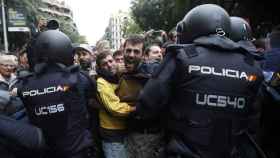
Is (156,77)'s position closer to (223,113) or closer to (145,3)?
(223,113)

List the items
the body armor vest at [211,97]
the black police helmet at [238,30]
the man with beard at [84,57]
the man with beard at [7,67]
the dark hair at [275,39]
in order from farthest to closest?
the man with beard at [7,67]
the man with beard at [84,57]
the dark hair at [275,39]
the black police helmet at [238,30]
the body armor vest at [211,97]

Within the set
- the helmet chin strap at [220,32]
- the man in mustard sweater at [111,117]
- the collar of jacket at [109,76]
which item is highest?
the helmet chin strap at [220,32]

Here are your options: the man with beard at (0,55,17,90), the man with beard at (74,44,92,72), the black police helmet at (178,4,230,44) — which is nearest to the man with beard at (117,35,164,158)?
the black police helmet at (178,4,230,44)

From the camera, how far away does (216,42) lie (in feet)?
10.4

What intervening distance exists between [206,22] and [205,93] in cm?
53

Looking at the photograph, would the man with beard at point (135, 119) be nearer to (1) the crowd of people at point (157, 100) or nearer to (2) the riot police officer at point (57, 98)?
(1) the crowd of people at point (157, 100)

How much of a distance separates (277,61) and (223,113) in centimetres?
122

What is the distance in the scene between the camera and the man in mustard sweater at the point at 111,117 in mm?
3922

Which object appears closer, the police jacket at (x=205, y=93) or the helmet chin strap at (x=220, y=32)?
the police jacket at (x=205, y=93)

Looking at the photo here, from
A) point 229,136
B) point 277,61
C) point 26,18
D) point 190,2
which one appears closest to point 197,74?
point 229,136

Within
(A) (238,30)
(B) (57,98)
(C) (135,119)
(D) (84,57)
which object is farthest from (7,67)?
(A) (238,30)

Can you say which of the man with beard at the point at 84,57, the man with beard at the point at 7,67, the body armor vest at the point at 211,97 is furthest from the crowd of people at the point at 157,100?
the man with beard at the point at 7,67

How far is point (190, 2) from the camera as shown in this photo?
20.5 meters

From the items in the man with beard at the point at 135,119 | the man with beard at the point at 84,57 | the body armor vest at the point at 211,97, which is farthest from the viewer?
the man with beard at the point at 84,57
